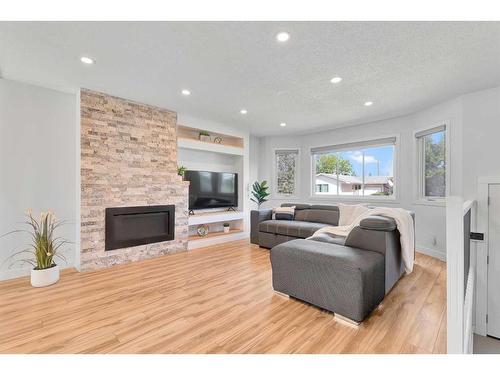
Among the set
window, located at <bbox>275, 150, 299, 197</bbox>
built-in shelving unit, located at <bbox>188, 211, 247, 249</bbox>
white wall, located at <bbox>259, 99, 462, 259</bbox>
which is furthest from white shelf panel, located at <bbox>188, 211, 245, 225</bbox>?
window, located at <bbox>275, 150, 299, 197</bbox>

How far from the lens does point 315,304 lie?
2.15m

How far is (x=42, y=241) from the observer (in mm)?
2764

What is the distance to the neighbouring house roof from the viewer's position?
15.6 ft

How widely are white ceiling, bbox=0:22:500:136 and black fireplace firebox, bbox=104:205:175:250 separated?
5.64 ft

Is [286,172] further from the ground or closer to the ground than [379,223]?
further from the ground

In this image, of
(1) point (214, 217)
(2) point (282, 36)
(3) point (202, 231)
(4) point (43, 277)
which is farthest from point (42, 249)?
(2) point (282, 36)

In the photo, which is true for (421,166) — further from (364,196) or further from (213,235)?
(213,235)

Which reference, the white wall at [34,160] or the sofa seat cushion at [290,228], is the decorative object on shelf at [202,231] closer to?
the sofa seat cushion at [290,228]

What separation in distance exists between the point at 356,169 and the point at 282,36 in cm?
395

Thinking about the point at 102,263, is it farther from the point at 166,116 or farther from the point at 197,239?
the point at 166,116

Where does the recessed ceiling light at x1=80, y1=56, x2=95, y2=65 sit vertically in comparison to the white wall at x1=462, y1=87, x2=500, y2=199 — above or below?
above

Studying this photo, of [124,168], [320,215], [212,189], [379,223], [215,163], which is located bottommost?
[320,215]

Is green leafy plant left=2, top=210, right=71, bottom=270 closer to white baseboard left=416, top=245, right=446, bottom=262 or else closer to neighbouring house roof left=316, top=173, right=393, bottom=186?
neighbouring house roof left=316, top=173, right=393, bottom=186
